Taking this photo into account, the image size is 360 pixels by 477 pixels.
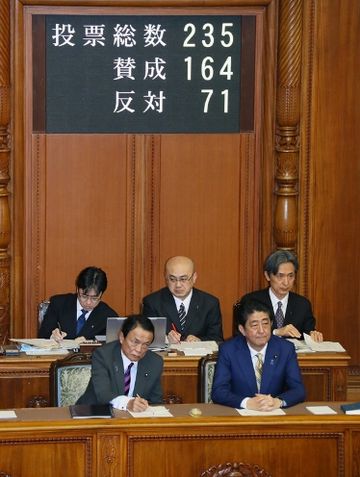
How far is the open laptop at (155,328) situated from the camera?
21.7ft

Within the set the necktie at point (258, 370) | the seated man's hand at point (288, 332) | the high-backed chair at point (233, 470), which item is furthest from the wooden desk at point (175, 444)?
the seated man's hand at point (288, 332)

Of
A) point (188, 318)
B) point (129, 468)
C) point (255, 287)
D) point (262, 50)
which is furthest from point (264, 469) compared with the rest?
point (262, 50)

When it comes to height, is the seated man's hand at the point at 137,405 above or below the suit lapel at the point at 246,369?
below

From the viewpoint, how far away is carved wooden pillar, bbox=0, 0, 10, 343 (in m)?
8.00

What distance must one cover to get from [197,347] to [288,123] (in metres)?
1.96

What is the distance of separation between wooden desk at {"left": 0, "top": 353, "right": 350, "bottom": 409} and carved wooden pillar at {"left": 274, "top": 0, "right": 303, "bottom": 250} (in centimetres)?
160

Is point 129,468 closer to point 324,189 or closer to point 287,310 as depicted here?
point 287,310

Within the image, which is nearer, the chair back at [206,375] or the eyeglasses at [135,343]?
the eyeglasses at [135,343]

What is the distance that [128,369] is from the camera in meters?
6.02

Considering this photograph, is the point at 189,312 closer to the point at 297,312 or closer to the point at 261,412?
the point at 297,312

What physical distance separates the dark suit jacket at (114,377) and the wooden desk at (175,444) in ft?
0.89

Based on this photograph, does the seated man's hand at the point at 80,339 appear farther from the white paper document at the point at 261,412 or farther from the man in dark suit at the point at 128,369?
the white paper document at the point at 261,412

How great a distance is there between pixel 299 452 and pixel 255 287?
3059 mm

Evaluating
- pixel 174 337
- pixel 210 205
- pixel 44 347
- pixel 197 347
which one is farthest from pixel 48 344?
pixel 210 205
